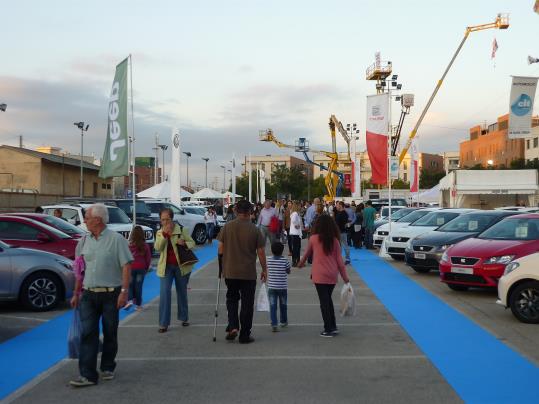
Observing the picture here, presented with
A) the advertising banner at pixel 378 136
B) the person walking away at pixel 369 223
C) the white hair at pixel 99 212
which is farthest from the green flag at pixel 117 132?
the person walking away at pixel 369 223

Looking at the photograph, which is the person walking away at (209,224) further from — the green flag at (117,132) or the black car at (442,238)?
the black car at (442,238)

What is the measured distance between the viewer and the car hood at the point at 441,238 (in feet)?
54.6

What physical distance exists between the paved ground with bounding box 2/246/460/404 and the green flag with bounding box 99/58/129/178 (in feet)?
23.1

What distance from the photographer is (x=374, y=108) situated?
23.9 metres

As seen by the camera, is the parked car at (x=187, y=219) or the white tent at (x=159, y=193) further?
the white tent at (x=159, y=193)

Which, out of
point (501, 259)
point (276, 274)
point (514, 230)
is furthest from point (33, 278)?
point (514, 230)

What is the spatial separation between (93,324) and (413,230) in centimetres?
1541

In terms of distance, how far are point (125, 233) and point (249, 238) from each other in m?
11.2

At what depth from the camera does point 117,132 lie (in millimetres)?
17062

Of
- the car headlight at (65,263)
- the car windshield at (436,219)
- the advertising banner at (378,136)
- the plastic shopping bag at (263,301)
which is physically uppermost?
the advertising banner at (378,136)

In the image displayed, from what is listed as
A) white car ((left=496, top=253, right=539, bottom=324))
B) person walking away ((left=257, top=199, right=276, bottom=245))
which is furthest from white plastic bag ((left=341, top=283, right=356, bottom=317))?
person walking away ((left=257, top=199, right=276, bottom=245))

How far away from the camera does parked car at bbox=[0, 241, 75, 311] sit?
1138 cm

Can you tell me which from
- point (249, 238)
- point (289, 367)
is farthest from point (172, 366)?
point (249, 238)

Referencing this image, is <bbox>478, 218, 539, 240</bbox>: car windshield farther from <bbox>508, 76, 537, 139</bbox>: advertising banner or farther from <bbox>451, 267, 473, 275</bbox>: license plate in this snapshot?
<bbox>508, 76, 537, 139</bbox>: advertising banner
